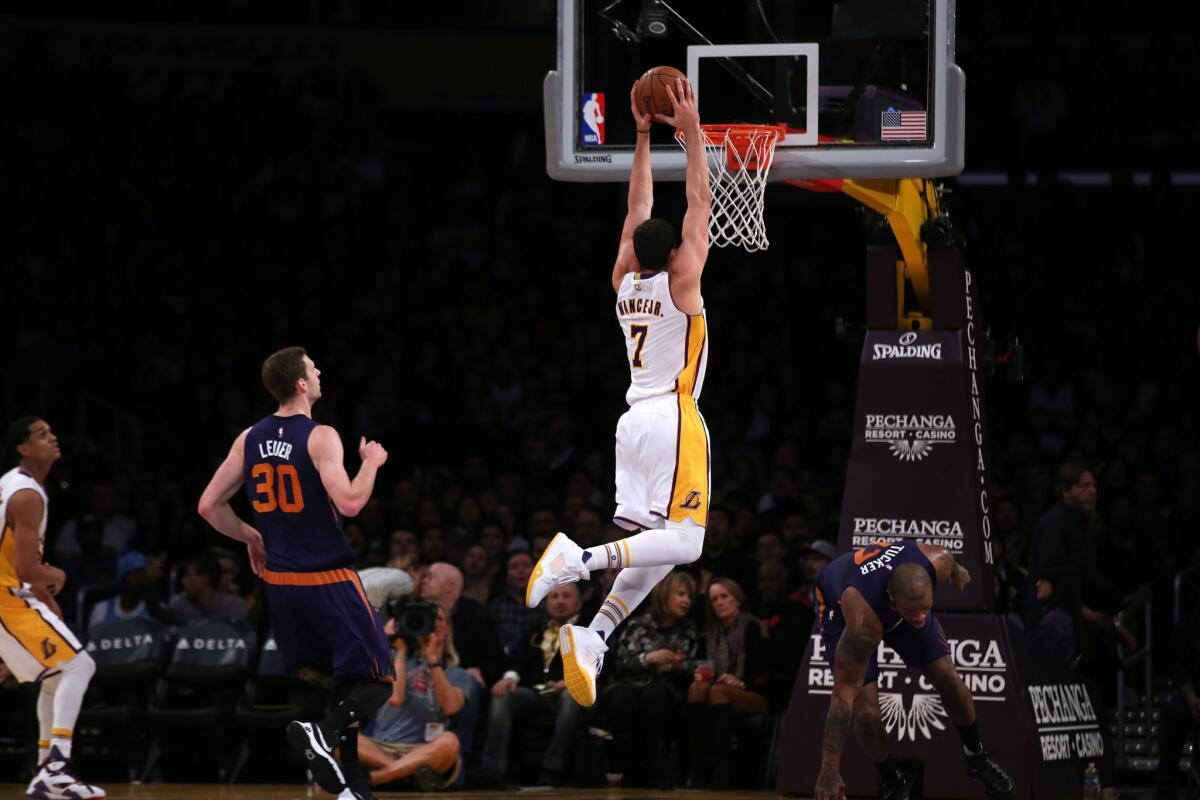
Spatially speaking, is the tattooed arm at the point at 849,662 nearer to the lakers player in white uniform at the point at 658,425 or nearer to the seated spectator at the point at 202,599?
the lakers player in white uniform at the point at 658,425

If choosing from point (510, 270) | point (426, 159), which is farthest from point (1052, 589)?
point (426, 159)


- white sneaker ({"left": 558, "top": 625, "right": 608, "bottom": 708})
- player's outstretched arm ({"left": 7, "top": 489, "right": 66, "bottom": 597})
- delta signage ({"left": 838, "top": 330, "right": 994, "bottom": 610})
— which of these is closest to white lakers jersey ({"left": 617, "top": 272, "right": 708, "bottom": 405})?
white sneaker ({"left": 558, "top": 625, "right": 608, "bottom": 708})

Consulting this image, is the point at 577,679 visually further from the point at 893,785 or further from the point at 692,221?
the point at 893,785

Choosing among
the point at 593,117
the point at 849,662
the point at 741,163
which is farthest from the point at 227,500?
the point at 849,662

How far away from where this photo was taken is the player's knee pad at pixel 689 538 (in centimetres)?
863

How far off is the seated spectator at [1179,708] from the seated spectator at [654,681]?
331 centimetres

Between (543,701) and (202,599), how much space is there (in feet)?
10.2

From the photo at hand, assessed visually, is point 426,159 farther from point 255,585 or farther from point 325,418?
point 255,585

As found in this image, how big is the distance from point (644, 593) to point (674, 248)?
5.77 ft

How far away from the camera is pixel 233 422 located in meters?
18.1

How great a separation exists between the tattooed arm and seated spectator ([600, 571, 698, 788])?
9.61 feet

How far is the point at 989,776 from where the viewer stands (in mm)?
10180

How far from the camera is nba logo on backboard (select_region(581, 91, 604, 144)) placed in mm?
9977

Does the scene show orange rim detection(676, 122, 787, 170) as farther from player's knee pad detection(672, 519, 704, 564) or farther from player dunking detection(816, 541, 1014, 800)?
player dunking detection(816, 541, 1014, 800)
